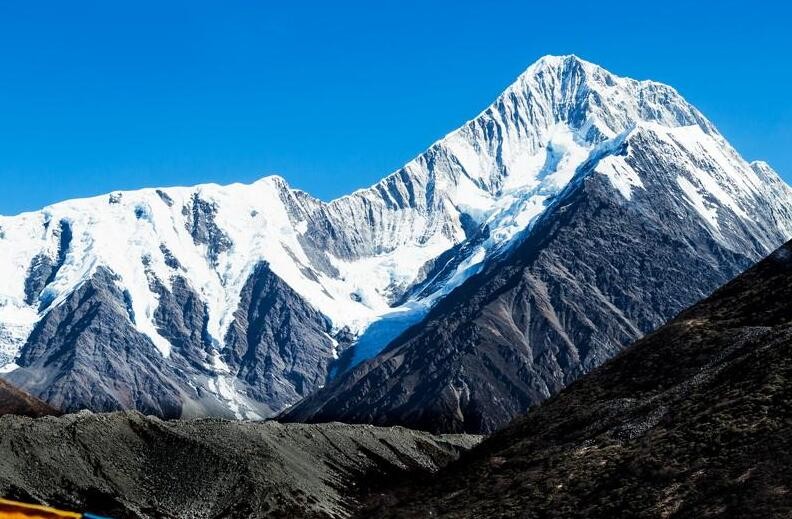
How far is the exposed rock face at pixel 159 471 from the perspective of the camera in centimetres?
13988

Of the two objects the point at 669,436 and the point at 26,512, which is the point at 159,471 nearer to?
the point at 669,436

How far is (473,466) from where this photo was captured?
10438cm

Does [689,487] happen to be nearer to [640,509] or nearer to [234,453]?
[640,509]

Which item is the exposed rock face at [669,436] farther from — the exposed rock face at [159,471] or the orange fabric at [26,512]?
the exposed rock face at [159,471]

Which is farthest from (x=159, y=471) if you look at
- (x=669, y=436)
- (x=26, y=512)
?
(x=26, y=512)

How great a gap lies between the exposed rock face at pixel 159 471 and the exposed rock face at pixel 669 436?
1816 inches

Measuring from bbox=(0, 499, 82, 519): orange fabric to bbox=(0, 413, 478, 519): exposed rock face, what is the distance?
10667cm

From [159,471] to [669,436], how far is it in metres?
86.6

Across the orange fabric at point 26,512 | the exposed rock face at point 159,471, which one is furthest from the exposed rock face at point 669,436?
the exposed rock face at point 159,471

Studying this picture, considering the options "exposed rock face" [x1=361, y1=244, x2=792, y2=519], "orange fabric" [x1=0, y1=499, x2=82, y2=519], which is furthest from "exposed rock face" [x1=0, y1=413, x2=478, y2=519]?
"orange fabric" [x1=0, y1=499, x2=82, y2=519]

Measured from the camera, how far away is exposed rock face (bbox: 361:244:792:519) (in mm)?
70312

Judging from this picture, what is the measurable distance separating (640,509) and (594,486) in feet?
26.6

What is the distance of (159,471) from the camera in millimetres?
152750

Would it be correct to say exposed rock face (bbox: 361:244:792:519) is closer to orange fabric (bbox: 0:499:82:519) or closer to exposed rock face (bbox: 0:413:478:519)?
orange fabric (bbox: 0:499:82:519)
